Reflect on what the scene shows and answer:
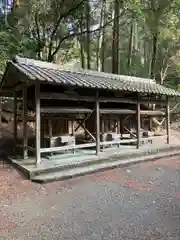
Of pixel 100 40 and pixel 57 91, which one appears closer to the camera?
pixel 57 91

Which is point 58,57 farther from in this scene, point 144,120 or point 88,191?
point 88,191

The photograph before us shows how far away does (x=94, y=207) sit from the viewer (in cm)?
431

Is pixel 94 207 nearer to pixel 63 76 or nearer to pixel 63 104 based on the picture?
pixel 63 76

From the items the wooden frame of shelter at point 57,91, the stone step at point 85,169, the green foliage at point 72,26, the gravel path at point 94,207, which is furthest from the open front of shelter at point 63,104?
the green foliage at point 72,26

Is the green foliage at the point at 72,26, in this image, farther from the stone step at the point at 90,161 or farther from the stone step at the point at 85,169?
the stone step at the point at 85,169

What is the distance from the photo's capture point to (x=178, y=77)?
20344mm

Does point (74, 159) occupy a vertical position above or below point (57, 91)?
below

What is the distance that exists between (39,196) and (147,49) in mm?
22547

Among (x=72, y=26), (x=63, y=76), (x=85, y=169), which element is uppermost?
(x=72, y=26)

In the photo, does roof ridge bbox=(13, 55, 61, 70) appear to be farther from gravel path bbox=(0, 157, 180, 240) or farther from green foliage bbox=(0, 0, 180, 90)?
gravel path bbox=(0, 157, 180, 240)

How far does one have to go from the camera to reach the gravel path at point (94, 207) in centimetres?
338

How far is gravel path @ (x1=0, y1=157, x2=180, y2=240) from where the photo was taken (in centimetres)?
338

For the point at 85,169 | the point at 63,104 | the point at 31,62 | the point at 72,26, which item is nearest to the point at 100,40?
the point at 72,26

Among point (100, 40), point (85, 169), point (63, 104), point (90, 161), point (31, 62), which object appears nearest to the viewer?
point (85, 169)
